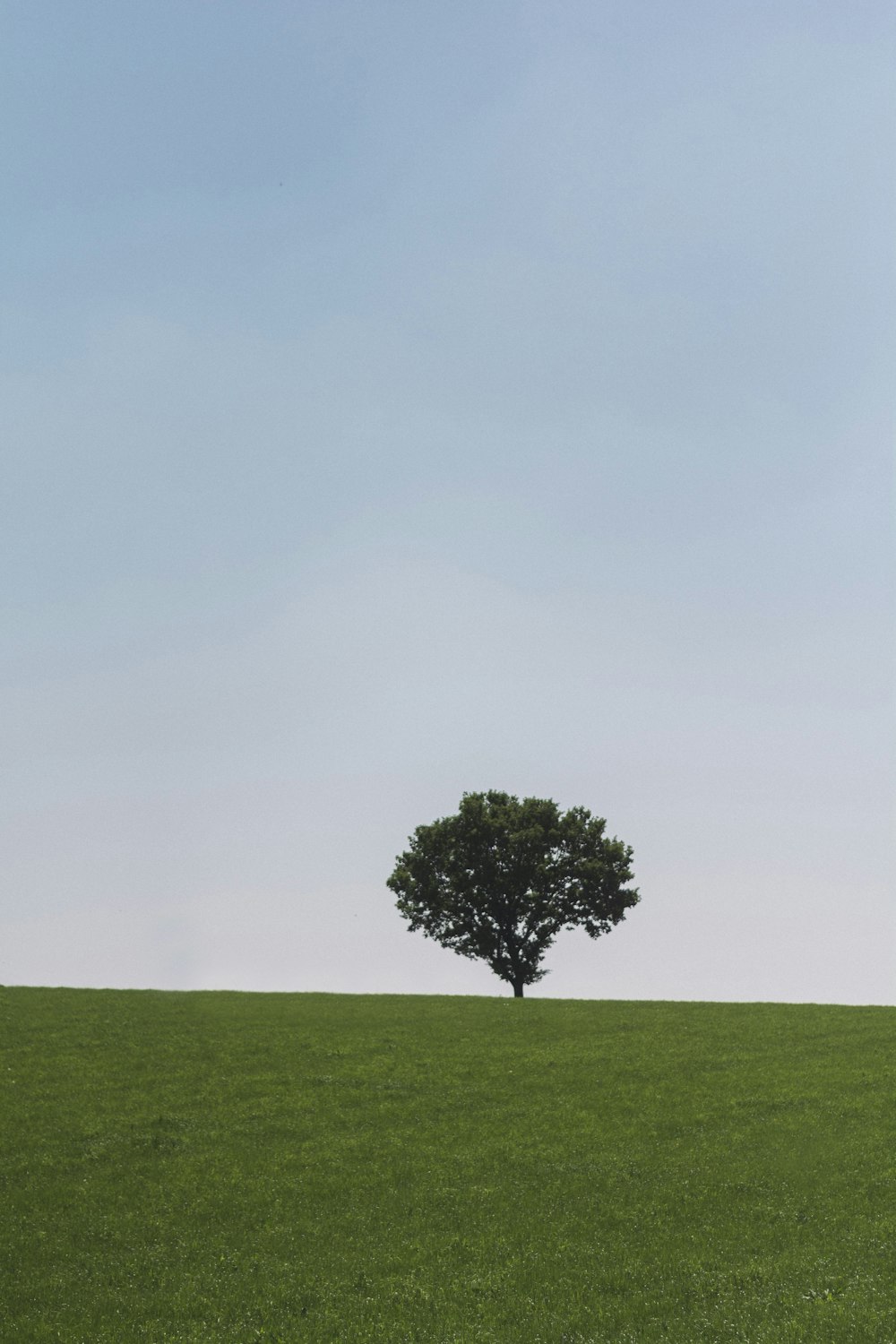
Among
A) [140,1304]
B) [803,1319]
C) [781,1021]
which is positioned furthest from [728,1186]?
[781,1021]

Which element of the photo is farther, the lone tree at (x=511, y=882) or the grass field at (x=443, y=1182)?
the lone tree at (x=511, y=882)

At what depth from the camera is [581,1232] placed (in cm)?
2459

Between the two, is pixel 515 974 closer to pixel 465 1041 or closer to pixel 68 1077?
pixel 465 1041

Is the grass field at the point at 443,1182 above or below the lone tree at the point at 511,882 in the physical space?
below

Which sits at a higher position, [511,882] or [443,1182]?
[511,882]

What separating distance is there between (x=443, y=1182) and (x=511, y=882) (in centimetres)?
4662

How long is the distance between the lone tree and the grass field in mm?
28380

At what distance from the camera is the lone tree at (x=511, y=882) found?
2908 inches

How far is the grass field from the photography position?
20703mm

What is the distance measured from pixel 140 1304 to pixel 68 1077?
55.3 feet

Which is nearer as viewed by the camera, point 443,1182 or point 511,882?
point 443,1182

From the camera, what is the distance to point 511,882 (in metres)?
74.0

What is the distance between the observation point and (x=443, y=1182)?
90.8 feet

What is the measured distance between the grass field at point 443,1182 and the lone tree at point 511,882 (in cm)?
2838
